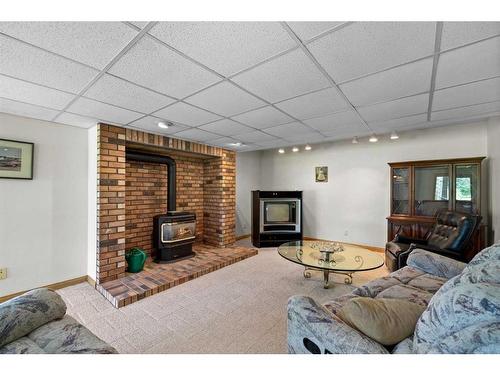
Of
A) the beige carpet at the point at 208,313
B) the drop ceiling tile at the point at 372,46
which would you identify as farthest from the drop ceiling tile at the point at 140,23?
the beige carpet at the point at 208,313

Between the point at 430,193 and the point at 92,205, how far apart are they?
5.01 metres

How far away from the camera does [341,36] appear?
3.90 feet

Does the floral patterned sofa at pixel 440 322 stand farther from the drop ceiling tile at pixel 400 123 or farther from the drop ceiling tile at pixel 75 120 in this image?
the drop ceiling tile at pixel 75 120

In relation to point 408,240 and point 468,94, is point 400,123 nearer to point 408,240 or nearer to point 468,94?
point 468,94

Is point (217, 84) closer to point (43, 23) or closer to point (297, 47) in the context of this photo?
point (297, 47)

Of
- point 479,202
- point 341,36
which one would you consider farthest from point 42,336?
point 479,202

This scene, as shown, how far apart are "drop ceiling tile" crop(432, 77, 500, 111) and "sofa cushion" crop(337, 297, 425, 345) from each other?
1.83 m

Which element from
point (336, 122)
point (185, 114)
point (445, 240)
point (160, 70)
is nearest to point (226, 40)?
point (160, 70)

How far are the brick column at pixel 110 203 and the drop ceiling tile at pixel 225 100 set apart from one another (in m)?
1.42

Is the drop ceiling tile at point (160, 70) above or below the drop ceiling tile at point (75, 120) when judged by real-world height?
above

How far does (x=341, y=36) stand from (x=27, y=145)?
3.24 metres

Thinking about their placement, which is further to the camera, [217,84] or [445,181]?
[445,181]

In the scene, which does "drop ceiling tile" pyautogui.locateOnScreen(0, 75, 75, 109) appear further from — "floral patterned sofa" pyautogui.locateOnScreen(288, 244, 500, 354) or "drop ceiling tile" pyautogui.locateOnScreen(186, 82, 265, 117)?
"floral patterned sofa" pyautogui.locateOnScreen(288, 244, 500, 354)

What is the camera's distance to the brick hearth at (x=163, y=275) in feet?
8.00
